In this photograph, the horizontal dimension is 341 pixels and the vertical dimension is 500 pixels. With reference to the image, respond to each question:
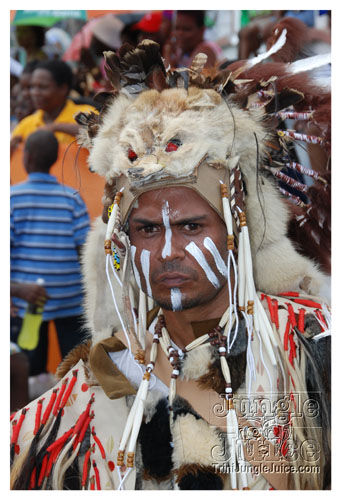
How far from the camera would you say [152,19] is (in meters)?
3.62

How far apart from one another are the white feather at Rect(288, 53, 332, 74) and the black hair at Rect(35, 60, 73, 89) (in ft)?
5.48

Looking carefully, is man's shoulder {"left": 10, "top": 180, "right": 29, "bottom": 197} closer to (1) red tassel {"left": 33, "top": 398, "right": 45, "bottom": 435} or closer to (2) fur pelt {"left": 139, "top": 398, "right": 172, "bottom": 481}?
(1) red tassel {"left": 33, "top": 398, "right": 45, "bottom": 435}

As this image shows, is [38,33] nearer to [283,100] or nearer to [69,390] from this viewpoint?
[283,100]

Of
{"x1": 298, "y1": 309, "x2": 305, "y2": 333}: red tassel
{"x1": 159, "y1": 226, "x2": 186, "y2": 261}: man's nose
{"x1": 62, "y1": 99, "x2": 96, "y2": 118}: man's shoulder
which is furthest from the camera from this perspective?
{"x1": 62, "y1": 99, "x2": 96, "y2": 118}: man's shoulder

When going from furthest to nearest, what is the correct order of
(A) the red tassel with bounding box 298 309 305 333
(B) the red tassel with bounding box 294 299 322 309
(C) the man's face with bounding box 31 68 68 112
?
(C) the man's face with bounding box 31 68 68 112
(B) the red tassel with bounding box 294 299 322 309
(A) the red tassel with bounding box 298 309 305 333

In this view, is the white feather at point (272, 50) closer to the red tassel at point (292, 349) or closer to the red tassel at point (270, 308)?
the red tassel at point (270, 308)

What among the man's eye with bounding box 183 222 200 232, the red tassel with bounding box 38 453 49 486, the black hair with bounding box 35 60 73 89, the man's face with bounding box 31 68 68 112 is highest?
the black hair with bounding box 35 60 73 89

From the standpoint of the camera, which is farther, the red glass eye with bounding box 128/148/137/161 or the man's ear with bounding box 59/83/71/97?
the man's ear with bounding box 59/83/71/97

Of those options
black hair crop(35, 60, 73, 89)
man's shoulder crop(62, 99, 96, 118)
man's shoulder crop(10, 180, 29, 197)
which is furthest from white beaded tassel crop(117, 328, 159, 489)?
black hair crop(35, 60, 73, 89)

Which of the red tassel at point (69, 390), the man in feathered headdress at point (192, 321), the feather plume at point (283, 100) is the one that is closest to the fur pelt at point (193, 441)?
the man in feathered headdress at point (192, 321)

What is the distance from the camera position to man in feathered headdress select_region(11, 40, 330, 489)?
2164 millimetres

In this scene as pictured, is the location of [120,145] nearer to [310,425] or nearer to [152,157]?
[152,157]

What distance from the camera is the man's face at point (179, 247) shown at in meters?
2.15

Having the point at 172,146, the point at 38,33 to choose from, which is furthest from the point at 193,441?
the point at 38,33
